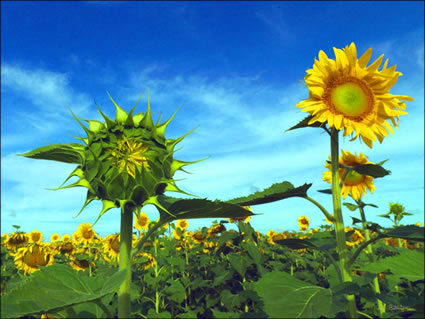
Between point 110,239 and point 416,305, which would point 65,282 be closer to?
point 416,305

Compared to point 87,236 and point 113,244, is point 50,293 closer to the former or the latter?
point 113,244

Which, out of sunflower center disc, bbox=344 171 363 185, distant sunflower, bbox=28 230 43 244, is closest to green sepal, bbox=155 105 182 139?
sunflower center disc, bbox=344 171 363 185

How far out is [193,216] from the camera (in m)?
1.79

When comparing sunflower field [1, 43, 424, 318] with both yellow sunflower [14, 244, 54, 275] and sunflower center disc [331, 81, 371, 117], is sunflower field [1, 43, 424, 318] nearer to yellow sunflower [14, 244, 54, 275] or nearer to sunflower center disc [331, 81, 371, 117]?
sunflower center disc [331, 81, 371, 117]

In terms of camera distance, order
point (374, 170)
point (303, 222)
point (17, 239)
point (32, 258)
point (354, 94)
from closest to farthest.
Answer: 1. point (374, 170)
2. point (354, 94)
3. point (32, 258)
4. point (17, 239)
5. point (303, 222)

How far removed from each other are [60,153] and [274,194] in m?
1.13

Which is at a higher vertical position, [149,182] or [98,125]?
[98,125]

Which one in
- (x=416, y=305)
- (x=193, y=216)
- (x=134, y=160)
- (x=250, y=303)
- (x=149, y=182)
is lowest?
(x=250, y=303)

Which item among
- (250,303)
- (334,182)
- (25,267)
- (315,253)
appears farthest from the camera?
(315,253)

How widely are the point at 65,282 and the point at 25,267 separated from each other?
12.3 feet

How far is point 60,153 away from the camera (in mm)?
1771

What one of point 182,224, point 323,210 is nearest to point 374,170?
point 323,210

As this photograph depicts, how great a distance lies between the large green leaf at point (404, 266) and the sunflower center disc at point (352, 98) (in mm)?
1124

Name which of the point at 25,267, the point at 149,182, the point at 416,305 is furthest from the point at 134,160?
the point at 25,267
